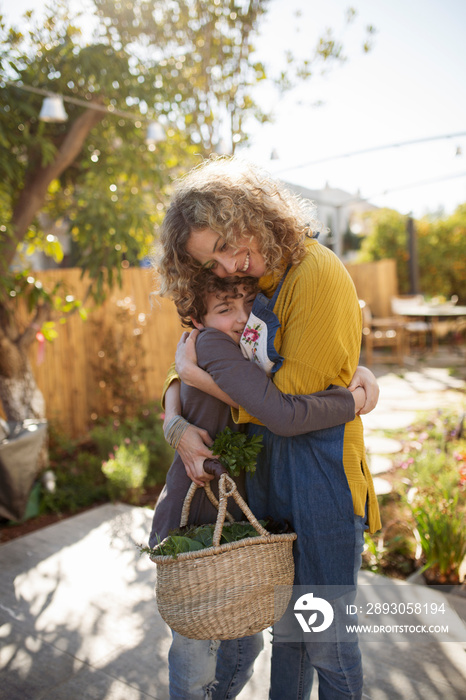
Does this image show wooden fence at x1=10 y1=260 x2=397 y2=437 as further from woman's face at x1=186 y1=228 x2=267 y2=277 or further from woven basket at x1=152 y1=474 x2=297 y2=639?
woven basket at x1=152 y1=474 x2=297 y2=639

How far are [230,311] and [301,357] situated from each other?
30 cm

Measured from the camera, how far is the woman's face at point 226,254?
1492 millimetres

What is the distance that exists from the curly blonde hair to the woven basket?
0.63m

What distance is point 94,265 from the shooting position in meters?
4.62

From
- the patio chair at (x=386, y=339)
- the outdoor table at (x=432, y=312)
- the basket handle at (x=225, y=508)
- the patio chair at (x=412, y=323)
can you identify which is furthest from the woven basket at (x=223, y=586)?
the outdoor table at (x=432, y=312)

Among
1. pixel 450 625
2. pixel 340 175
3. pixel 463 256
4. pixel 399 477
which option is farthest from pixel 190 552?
pixel 463 256

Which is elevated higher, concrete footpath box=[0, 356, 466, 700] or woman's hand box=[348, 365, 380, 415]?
woman's hand box=[348, 365, 380, 415]

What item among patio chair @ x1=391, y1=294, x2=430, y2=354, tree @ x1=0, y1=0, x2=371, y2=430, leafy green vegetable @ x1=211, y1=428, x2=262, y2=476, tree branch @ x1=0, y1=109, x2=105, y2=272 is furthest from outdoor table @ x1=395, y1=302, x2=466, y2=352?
leafy green vegetable @ x1=211, y1=428, x2=262, y2=476

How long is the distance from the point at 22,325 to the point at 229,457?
3961 millimetres

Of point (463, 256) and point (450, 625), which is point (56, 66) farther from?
point (463, 256)

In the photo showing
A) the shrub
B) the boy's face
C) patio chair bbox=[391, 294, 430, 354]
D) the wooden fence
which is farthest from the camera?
patio chair bbox=[391, 294, 430, 354]

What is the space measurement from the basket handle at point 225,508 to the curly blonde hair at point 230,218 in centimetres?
56

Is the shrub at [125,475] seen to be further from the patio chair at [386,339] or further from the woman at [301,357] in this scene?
the patio chair at [386,339]

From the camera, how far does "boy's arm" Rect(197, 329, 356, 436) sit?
1.36 metres
